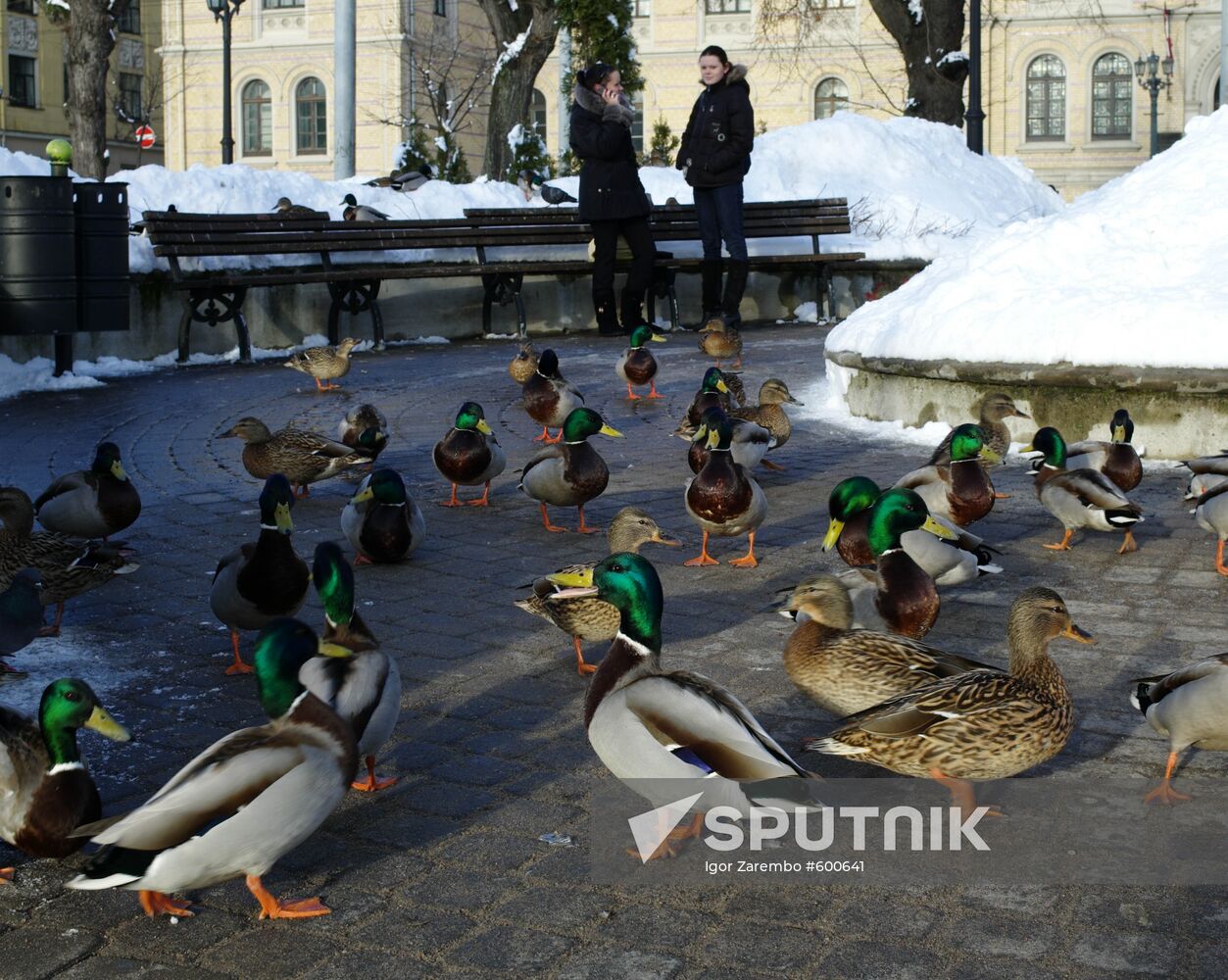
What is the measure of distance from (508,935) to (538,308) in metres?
14.9

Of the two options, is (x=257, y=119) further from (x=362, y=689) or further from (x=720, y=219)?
(x=362, y=689)

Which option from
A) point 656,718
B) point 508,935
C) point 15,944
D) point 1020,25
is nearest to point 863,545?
point 656,718

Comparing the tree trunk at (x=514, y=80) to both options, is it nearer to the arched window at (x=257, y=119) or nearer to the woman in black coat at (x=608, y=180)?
the woman in black coat at (x=608, y=180)

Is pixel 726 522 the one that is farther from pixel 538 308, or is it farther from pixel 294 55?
pixel 294 55

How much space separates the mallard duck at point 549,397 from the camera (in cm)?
1036

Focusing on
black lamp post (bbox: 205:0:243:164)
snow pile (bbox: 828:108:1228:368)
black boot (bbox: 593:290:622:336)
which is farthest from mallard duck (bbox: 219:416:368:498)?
black lamp post (bbox: 205:0:243:164)

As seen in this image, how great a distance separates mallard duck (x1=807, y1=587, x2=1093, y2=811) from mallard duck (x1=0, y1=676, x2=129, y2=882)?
1.87 m

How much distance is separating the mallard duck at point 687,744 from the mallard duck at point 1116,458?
472cm

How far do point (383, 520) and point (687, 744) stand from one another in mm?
3561

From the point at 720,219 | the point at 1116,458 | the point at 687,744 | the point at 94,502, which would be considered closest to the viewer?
the point at 687,744

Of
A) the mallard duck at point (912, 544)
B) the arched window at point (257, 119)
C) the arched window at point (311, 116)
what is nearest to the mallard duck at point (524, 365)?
the mallard duck at point (912, 544)

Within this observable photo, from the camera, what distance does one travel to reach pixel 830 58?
2264 inches

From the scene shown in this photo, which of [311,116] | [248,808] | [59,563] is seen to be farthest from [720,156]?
[311,116]

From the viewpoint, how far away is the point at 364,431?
358 inches
